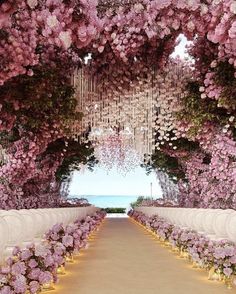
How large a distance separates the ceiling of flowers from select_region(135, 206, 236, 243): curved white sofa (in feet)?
5.59

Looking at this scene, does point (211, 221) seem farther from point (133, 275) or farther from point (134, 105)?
point (134, 105)

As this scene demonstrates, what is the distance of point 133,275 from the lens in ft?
18.5

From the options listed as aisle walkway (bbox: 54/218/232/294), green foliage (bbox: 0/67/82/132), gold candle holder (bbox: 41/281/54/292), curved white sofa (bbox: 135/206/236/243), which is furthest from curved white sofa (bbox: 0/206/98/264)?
green foliage (bbox: 0/67/82/132)

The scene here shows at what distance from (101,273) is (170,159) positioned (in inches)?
479

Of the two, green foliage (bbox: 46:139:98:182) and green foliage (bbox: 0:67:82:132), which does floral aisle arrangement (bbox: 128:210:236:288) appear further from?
green foliage (bbox: 46:139:98:182)

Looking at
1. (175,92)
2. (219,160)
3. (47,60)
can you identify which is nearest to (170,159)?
(219,160)

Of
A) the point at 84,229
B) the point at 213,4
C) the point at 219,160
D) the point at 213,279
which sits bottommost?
the point at 213,279

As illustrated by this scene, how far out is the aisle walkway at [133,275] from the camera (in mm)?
4836

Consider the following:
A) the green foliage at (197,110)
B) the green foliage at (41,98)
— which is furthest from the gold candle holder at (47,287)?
the green foliage at (197,110)

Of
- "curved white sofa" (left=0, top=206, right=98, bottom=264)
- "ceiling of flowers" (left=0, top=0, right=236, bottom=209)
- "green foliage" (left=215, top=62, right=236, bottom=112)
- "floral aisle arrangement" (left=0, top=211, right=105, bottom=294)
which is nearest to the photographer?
"floral aisle arrangement" (left=0, top=211, right=105, bottom=294)

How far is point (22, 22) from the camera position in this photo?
20.7ft

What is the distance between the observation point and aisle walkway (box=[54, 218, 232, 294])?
190 inches

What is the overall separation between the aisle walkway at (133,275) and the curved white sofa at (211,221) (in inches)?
18.7

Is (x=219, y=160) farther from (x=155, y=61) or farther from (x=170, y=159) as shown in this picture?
(x=170, y=159)
